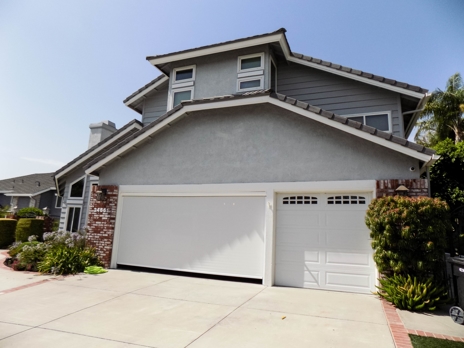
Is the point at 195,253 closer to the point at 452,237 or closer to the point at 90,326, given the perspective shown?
the point at 90,326

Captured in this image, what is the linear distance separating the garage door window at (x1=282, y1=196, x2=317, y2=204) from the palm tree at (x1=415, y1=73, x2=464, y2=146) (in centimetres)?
2395

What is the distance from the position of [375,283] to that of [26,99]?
541 inches

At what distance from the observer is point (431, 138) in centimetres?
2755

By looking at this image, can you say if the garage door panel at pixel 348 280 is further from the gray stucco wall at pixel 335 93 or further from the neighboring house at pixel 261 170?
the gray stucco wall at pixel 335 93

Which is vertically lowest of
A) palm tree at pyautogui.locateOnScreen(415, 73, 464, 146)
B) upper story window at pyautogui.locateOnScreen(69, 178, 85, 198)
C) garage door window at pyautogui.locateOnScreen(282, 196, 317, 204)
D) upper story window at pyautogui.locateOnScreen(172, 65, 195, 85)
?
garage door window at pyautogui.locateOnScreen(282, 196, 317, 204)

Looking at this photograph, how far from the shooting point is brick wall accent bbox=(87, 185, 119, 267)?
33.5 feet

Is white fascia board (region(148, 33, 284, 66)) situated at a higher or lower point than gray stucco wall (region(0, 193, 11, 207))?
higher

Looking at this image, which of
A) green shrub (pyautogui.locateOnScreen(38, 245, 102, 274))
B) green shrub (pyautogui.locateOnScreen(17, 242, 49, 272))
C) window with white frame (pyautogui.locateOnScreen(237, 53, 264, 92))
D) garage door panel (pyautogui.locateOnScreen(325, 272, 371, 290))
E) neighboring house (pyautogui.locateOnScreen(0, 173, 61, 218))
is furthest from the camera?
neighboring house (pyautogui.locateOnScreen(0, 173, 61, 218))

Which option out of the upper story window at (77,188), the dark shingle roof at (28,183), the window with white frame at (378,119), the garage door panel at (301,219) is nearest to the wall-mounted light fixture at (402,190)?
the garage door panel at (301,219)

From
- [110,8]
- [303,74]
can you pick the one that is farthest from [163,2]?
[303,74]

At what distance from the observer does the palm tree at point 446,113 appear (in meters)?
26.0

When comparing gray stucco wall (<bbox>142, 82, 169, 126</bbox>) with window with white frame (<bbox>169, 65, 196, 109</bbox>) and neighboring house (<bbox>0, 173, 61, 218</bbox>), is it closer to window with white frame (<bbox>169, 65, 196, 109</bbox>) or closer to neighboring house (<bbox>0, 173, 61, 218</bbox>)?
window with white frame (<bbox>169, 65, 196, 109</bbox>)

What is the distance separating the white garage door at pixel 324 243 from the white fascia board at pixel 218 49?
5.81 meters

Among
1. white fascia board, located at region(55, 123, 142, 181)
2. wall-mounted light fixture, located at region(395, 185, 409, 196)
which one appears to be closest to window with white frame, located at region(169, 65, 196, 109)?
white fascia board, located at region(55, 123, 142, 181)
